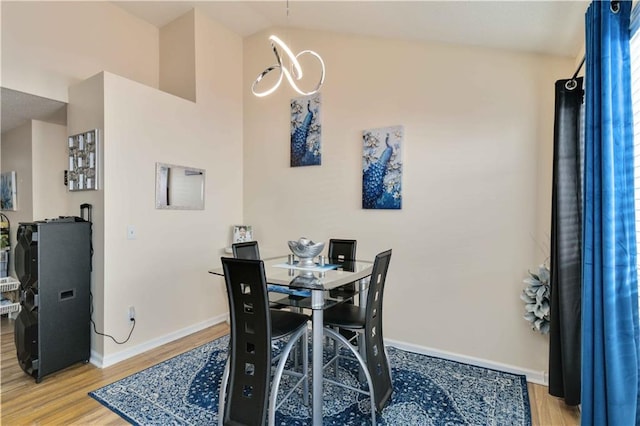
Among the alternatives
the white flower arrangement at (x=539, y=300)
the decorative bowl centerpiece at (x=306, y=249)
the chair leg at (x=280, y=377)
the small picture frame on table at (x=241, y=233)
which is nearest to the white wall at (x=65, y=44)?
the small picture frame on table at (x=241, y=233)

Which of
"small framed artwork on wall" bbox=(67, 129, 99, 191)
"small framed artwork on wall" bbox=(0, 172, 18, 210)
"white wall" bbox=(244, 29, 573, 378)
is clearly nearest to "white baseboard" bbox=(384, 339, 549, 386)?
"white wall" bbox=(244, 29, 573, 378)

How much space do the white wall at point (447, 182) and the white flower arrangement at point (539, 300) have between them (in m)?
0.17

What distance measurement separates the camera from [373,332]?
7.04 ft

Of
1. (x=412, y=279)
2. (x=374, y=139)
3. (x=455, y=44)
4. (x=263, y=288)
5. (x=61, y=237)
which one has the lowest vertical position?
(x=412, y=279)

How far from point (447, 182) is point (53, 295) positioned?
3414 millimetres

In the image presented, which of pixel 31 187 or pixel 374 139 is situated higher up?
pixel 374 139

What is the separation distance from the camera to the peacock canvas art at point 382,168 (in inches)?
Answer: 127

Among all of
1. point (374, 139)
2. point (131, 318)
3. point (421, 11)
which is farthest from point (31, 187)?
point (421, 11)

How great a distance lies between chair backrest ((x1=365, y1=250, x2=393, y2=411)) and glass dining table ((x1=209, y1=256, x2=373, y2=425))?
0.16 meters

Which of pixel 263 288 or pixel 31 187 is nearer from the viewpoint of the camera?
pixel 263 288

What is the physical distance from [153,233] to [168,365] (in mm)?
1229

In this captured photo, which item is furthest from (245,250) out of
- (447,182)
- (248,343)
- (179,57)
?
(179,57)

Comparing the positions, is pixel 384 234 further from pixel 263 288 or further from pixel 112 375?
pixel 112 375

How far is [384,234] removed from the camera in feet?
10.9
